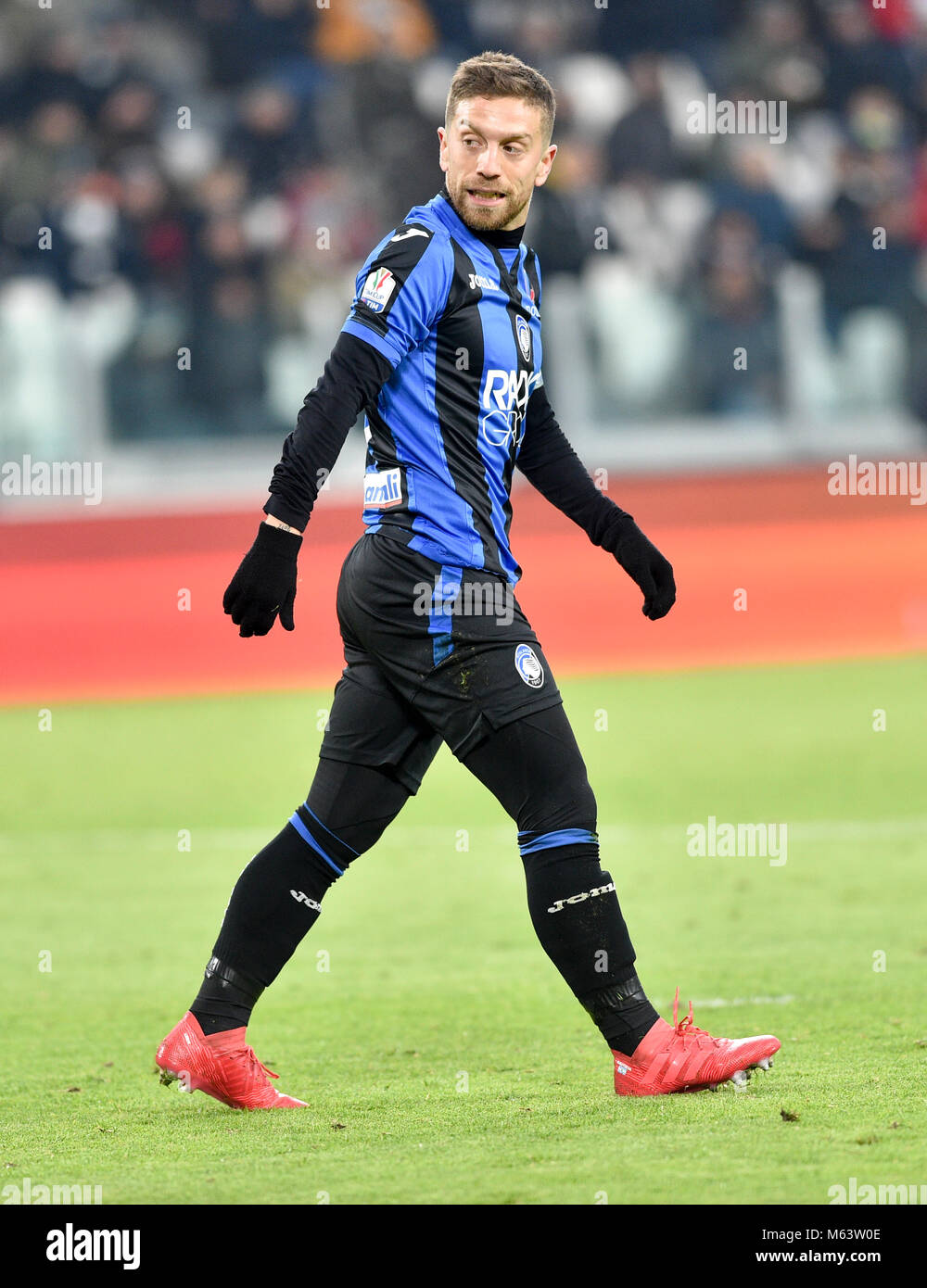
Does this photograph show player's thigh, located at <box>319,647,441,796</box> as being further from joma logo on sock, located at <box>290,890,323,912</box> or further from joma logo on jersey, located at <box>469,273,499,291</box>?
joma logo on jersey, located at <box>469,273,499,291</box>

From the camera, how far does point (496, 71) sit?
4301mm

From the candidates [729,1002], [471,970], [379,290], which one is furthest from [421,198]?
[379,290]

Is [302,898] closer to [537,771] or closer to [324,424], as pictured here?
[537,771]

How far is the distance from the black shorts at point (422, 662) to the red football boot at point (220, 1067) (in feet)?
2.30

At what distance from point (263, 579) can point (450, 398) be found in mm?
641

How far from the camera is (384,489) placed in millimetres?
4375

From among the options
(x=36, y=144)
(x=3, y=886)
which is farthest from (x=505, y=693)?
(x=36, y=144)

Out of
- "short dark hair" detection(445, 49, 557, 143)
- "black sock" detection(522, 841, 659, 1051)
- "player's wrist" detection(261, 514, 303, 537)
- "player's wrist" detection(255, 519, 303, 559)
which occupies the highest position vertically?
"short dark hair" detection(445, 49, 557, 143)

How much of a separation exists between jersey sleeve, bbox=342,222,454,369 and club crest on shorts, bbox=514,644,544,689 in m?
0.70

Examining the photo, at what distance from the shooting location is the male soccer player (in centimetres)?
415

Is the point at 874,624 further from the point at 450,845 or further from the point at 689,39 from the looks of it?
the point at 689,39

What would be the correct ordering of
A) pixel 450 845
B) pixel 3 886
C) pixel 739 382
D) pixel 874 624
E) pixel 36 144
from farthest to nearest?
pixel 36 144, pixel 739 382, pixel 874 624, pixel 450 845, pixel 3 886

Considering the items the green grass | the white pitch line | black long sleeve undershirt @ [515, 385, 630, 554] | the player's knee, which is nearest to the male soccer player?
the player's knee
